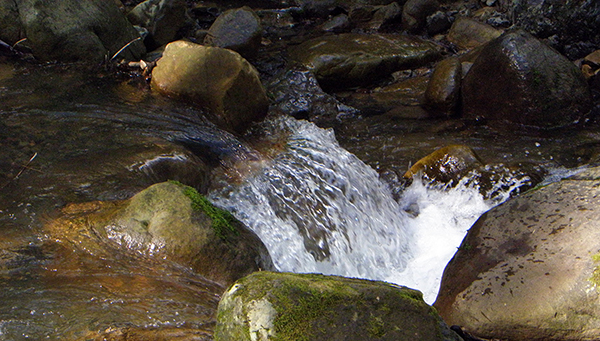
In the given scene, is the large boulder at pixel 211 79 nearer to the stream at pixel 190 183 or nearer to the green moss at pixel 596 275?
the stream at pixel 190 183

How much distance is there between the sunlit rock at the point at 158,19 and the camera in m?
7.73

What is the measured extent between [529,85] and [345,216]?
3.26 metres

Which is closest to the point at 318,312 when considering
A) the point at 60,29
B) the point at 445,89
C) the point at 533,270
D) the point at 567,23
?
the point at 533,270

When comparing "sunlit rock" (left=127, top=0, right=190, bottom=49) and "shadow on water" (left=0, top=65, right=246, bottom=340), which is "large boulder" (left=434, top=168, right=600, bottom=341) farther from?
"sunlit rock" (left=127, top=0, right=190, bottom=49)

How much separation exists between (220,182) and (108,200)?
120 cm

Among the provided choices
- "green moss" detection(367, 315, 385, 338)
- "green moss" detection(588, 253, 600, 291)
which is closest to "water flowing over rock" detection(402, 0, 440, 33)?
"green moss" detection(588, 253, 600, 291)

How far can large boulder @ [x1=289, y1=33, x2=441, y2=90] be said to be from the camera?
8.04m

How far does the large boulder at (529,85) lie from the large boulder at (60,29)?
14.7 feet

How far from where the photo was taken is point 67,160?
13.4 ft

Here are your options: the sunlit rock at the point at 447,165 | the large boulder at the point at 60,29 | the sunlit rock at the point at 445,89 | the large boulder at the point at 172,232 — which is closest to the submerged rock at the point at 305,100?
the sunlit rock at the point at 445,89

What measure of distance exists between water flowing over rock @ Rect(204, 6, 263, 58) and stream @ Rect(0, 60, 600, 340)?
2.14 metres

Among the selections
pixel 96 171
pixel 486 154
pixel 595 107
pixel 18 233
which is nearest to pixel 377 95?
pixel 486 154

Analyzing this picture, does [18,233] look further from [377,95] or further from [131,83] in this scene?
[377,95]

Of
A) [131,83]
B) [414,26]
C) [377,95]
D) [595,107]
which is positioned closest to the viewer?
[131,83]
